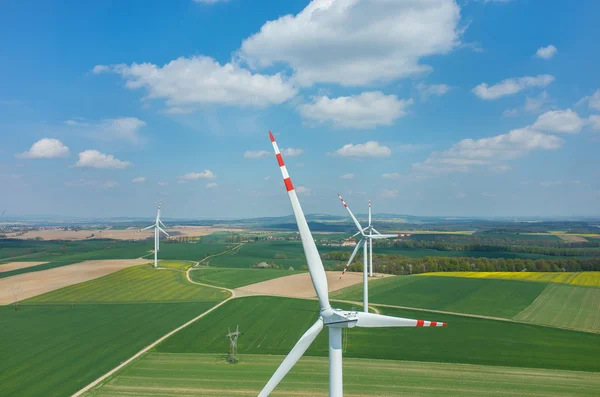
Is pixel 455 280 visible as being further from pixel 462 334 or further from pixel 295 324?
pixel 295 324

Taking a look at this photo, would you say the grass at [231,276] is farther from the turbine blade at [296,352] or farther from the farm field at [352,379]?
the turbine blade at [296,352]

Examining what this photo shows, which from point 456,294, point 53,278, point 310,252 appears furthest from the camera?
point 53,278

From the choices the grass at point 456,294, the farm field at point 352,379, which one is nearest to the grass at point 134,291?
the grass at point 456,294

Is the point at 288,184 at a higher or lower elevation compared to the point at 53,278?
higher

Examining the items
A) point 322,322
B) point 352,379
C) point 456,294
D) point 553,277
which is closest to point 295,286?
point 456,294

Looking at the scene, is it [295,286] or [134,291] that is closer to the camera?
[134,291]

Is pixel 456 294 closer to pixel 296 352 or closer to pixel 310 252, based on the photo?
pixel 296 352

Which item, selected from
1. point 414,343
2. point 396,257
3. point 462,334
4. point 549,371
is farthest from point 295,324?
point 396,257

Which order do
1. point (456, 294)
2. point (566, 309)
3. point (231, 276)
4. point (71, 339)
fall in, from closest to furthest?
point (71, 339) → point (566, 309) → point (456, 294) → point (231, 276)
